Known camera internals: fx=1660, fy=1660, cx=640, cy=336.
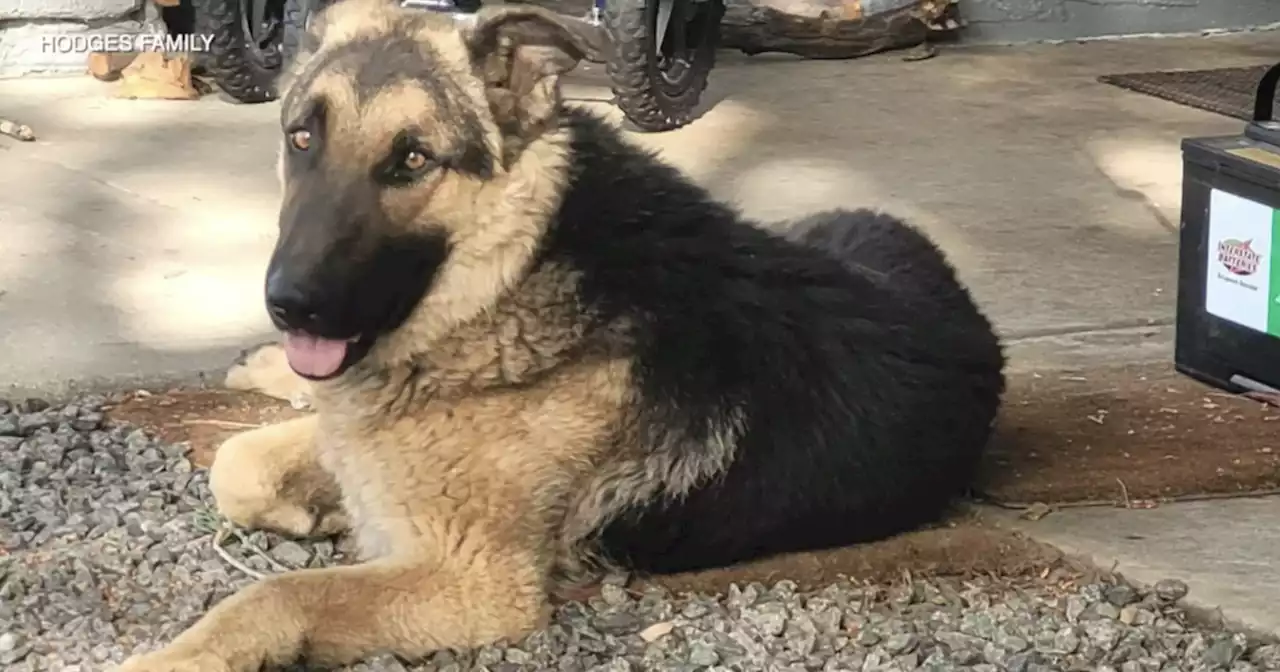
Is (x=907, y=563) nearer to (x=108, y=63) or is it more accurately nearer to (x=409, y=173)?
(x=409, y=173)

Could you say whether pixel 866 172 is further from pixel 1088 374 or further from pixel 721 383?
pixel 721 383

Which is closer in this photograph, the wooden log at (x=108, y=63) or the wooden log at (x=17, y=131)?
the wooden log at (x=17, y=131)

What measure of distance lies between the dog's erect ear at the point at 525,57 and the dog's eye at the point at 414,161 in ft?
0.54

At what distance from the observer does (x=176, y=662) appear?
2643 millimetres

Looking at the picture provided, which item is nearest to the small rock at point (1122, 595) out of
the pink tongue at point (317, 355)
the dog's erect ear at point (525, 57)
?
the dog's erect ear at point (525, 57)

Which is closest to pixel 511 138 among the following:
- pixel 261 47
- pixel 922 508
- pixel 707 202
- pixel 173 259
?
pixel 707 202

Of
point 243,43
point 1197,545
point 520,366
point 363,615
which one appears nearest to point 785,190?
point 243,43

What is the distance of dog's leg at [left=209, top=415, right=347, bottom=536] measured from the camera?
10.8 ft

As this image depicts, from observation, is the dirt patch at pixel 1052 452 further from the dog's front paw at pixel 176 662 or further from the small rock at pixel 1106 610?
the dog's front paw at pixel 176 662

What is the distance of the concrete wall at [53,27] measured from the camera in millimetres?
7316

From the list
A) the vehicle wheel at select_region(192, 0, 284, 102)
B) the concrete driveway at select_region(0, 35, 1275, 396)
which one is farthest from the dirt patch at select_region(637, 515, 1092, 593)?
the vehicle wheel at select_region(192, 0, 284, 102)

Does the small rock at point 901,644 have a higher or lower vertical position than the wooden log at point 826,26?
lower

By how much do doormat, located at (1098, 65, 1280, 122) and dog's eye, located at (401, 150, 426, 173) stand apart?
16.6 ft

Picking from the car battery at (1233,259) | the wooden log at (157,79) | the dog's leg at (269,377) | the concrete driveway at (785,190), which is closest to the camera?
the dog's leg at (269,377)
